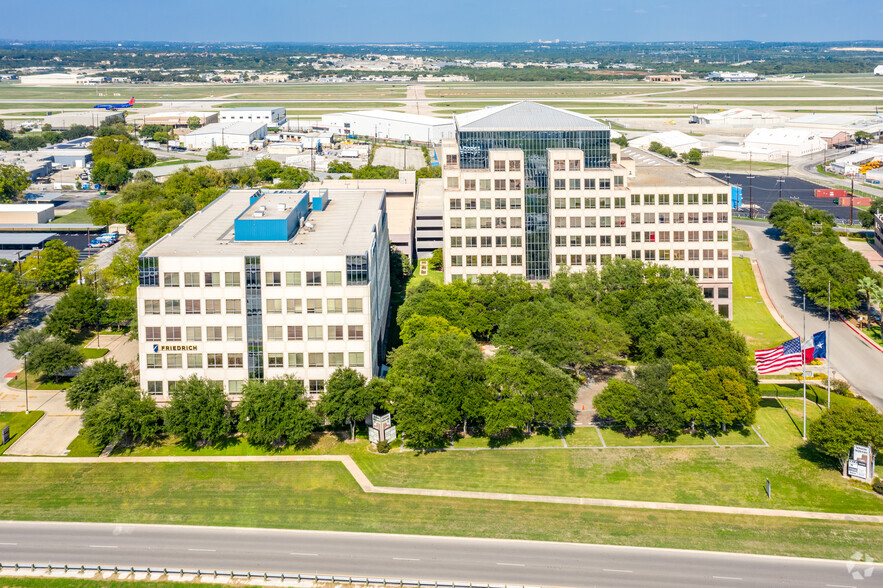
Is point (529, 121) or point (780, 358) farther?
point (529, 121)

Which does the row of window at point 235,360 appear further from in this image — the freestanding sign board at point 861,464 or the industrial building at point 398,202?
the industrial building at point 398,202

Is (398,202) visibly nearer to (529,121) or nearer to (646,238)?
(529,121)

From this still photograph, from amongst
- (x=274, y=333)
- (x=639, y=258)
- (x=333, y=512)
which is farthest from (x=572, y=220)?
(x=333, y=512)

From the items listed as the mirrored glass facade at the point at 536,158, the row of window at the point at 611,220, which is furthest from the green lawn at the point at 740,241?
the mirrored glass facade at the point at 536,158

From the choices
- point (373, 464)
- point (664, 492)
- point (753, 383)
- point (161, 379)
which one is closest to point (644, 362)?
point (753, 383)

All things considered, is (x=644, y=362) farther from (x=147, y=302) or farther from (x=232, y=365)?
(x=147, y=302)
